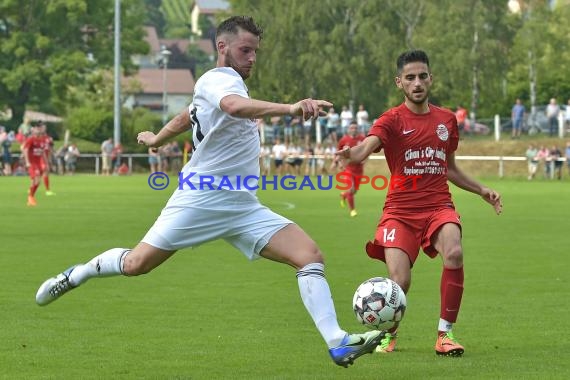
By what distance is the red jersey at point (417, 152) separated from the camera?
9109 millimetres

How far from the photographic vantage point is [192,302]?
12102 mm

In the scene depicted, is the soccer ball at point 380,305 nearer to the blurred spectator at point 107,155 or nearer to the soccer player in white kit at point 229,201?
the soccer player in white kit at point 229,201

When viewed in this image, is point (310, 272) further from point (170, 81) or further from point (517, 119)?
point (170, 81)

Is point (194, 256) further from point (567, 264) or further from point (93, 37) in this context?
point (93, 37)

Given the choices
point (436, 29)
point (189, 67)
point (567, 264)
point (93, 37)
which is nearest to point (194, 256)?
point (567, 264)

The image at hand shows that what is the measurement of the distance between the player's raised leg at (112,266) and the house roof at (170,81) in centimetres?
14740

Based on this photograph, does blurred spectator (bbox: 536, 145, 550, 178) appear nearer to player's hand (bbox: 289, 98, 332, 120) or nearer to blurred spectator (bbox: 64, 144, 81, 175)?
blurred spectator (bbox: 64, 144, 81, 175)

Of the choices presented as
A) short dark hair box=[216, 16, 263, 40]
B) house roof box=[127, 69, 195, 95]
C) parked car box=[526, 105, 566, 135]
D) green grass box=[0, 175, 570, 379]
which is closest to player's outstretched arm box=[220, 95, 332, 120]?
short dark hair box=[216, 16, 263, 40]

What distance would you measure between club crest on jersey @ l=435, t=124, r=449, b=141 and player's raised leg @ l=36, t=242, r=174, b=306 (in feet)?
7.28

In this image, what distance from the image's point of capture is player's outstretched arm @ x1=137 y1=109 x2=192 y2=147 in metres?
8.66

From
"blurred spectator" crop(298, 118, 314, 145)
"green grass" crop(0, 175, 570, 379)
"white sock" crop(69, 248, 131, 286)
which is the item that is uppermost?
"blurred spectator" crop(298, 118, 314, 145)

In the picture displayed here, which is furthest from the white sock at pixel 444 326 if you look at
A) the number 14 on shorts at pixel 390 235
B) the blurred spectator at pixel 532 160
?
the blurred spectator at pixel 532 160

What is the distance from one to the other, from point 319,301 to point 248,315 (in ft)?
11.2

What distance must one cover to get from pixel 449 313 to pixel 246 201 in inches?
72.1
